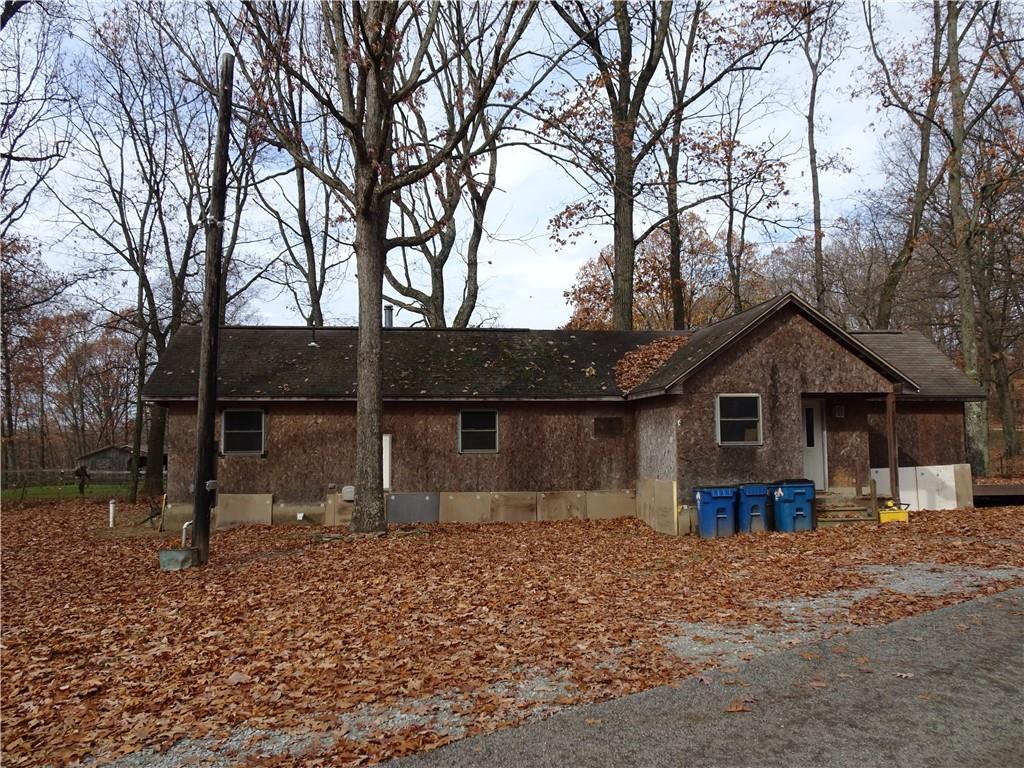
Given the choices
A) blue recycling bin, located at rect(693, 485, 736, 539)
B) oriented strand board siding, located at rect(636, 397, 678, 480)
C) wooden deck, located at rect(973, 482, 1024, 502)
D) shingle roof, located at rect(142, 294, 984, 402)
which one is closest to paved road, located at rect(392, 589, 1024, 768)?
blue recycling bin, located at rect(693, 485, 736, 539)

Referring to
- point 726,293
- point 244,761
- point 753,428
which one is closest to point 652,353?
point 753,428

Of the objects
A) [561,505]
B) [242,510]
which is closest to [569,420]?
[561,505]

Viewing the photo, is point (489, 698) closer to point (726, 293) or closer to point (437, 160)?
point (437, 160)

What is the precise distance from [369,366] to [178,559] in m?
5.50

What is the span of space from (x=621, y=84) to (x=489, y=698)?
25056mm

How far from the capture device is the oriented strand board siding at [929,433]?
64.8 ft

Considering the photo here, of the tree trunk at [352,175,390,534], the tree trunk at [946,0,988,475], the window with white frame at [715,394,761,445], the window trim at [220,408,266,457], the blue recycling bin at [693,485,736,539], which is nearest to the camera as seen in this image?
the blue recycling bin at [693,485,736,539]

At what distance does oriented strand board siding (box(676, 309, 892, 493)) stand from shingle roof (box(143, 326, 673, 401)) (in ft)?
11.1

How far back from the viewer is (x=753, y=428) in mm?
16344

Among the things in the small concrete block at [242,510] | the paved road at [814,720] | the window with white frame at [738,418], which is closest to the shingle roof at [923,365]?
the window with white frame at [738,418]

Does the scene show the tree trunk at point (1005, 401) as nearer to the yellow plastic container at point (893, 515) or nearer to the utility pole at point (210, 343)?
the yellow plastic container at point (893, 515)

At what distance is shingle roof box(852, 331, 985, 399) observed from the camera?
1961cm

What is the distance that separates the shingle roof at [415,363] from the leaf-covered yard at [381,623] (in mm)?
4412

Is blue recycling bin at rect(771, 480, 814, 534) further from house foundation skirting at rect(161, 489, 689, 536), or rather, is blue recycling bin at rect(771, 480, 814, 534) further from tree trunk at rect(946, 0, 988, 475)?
tree trunk at rect(946, 0, 988, 475)
